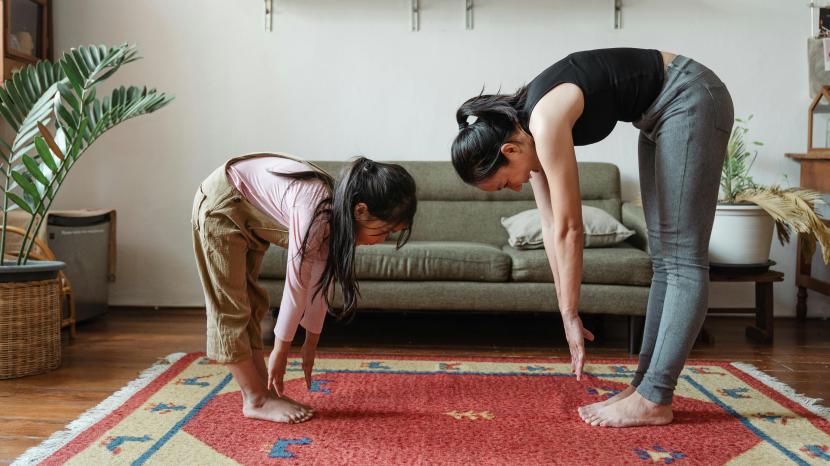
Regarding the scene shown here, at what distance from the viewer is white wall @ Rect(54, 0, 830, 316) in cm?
322

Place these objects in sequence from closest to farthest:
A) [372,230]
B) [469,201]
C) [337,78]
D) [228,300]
Result: 1. [372,230]
2. [228,300]
3. [469,201]
4. [337,78]

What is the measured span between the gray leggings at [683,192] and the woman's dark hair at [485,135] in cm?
34

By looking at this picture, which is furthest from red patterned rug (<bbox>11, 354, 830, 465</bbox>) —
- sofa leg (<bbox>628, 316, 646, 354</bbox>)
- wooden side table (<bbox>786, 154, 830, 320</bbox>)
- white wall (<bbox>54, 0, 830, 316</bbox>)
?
white wall (<bbox>54, 0, 830, 316</bbox>)

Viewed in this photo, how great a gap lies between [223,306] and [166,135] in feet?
6.43

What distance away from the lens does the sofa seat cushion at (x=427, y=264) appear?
246 cm

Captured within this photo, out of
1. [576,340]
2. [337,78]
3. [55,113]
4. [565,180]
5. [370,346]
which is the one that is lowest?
[370,346]

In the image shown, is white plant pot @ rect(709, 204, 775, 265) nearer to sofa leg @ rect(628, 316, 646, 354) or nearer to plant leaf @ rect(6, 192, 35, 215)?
sofa leg @ rect(628, 316, 646, 354)

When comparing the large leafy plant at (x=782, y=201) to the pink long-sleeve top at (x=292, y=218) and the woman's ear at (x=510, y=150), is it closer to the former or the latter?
the woman's ear at (x=510, y=150)

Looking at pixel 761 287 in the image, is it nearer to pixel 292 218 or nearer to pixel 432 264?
pixel 432 264

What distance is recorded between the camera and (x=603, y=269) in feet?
7.98

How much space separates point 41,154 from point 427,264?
1301mm

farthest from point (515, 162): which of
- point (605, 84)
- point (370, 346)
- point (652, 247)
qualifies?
point (370, 346)

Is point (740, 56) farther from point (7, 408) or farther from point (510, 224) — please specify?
point (7, 408)

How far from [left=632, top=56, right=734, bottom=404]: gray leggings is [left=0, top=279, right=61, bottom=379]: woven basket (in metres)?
1.81
